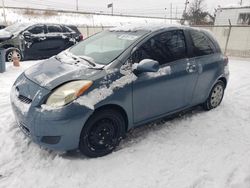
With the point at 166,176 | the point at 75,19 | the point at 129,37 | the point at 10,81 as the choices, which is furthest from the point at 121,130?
the point at 75,19

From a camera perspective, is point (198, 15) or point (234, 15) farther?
point (198, 15)

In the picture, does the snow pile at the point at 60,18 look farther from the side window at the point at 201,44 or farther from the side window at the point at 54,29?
the side window at the point at 201,44

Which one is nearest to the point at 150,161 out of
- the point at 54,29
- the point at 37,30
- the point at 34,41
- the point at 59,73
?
the point at 59,73

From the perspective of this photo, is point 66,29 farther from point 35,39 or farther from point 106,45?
point 106,45

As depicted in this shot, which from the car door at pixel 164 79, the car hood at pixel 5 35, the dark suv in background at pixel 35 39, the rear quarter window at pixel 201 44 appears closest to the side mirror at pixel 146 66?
the car door at pixel 164 79

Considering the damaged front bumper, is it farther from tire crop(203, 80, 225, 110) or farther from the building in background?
the building in background

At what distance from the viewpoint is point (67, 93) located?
307cm

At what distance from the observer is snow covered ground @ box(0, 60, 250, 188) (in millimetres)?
2986

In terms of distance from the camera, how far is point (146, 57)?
3.75 meters

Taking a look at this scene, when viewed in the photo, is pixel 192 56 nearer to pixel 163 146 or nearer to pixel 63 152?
pixel 163 146

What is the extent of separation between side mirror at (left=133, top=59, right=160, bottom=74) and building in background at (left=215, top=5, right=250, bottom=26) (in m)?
21.4

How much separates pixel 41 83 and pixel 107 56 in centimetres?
98

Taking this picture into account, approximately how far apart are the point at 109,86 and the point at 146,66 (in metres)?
0.58

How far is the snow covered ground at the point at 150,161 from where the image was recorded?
299 cm
